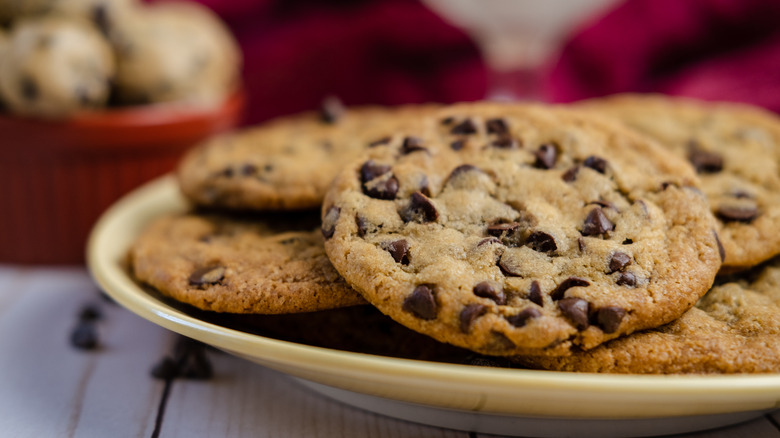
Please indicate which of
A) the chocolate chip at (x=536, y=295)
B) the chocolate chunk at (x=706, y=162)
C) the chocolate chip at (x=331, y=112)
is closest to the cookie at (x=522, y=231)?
the chocolate chip at (x=536, y=295)

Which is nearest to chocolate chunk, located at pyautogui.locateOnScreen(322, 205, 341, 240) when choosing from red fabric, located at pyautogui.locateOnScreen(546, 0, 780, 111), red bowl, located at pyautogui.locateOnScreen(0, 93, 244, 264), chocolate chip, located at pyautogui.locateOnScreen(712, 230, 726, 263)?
chocolate chip, located at pyautogui.locateOnScreen(712, 230, 726, 263)

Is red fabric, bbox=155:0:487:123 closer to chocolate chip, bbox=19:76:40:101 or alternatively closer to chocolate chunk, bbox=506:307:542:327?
chocolate chip, bbox=19:76:40:101

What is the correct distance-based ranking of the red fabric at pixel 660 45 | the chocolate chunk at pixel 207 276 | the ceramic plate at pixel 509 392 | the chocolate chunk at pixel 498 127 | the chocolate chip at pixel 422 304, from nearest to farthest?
the ceramic plate at pixel 509 392, the chocolate chip at pixel 422 304, the chocolate chunk at pixel 207 276, the chocolate chunk at pixel 498 127, the red fabric at pixel 660 45

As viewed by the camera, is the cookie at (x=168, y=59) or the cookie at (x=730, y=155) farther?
the cookie at (x=168, y=59)

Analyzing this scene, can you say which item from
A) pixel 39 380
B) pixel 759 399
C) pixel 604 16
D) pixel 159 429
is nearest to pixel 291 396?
pixel 159 429

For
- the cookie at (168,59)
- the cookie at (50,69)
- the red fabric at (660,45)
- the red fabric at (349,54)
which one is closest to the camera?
the cookie at (50,69)

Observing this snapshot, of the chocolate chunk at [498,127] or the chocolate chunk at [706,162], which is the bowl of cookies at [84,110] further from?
the chocolate chunk at [706,162]


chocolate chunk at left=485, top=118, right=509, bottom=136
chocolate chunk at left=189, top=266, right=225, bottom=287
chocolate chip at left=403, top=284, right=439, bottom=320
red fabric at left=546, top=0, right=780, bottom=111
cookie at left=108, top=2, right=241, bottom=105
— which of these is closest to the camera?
chocolate chip at left=403, top=284, right=439, bottom=320

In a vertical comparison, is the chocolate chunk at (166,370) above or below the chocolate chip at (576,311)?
below
